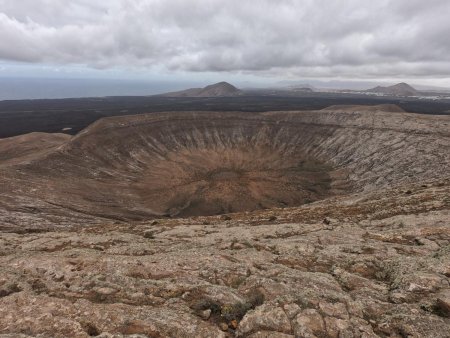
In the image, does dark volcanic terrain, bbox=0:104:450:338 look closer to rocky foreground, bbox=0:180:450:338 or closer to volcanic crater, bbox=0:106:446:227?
rocky foreground, bbox=0:180:450:338

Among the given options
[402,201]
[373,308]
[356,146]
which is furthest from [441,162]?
[373,308]

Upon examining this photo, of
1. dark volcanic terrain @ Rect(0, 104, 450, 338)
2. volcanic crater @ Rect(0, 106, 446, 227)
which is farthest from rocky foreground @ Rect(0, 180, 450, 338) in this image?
volcanic crater @ Rect(0, 106, 446, 227)

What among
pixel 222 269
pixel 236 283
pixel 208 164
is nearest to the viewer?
pixel 236 283

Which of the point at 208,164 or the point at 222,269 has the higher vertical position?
the point at 222,269

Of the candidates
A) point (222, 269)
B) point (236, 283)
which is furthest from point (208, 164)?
point (236, 283)

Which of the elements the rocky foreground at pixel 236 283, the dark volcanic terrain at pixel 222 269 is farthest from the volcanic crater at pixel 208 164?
the rocky foreground at pixel 236 283

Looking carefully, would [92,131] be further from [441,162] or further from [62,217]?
[441,162]

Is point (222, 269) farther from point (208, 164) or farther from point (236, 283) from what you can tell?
point (208, 164)

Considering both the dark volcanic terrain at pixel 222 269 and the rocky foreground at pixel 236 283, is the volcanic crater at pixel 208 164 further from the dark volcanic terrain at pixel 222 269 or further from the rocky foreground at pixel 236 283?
the rocky foreground at pixel 236 283

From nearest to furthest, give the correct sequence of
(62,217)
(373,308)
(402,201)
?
(373,308) → (402,201) → (62,217)
